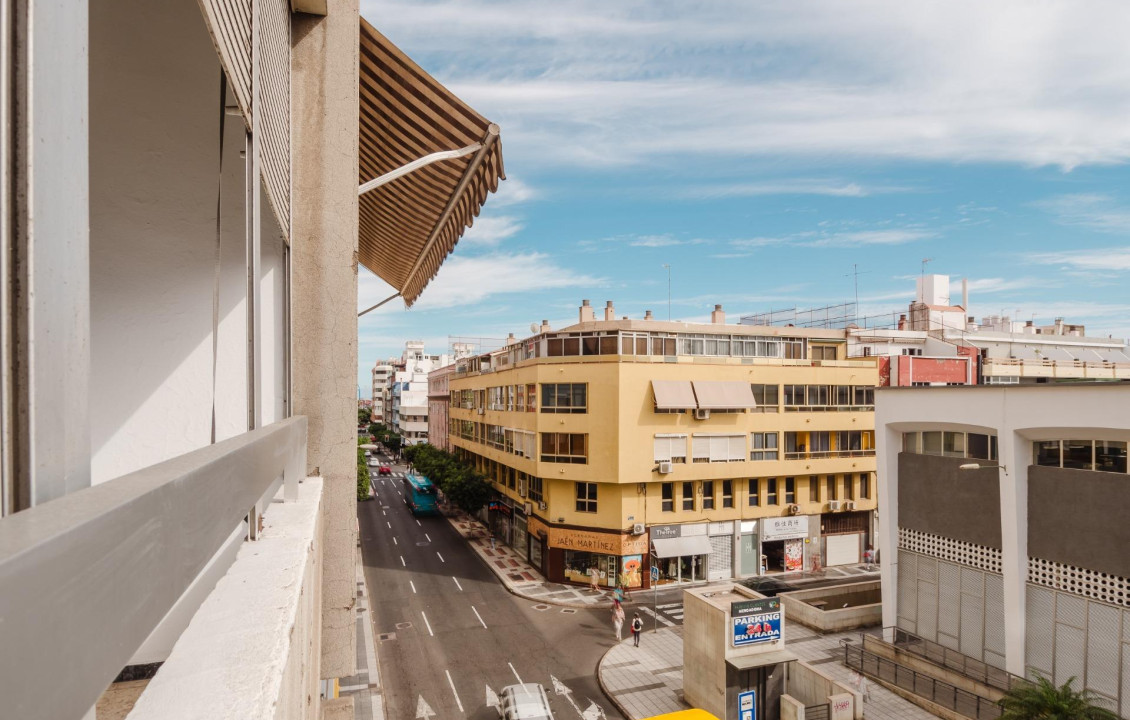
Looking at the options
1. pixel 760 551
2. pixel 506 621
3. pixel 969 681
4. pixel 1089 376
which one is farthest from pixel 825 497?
pixel 1089 376

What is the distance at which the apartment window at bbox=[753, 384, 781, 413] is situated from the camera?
3322cm

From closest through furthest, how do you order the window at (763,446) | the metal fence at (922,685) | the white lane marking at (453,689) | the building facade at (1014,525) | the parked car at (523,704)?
the building facade at (1014,525), the parked car at (523,704), the metal fence at (922,685), the white lane marking at (453,689), the window at (763,446)

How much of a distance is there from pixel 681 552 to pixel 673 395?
7.34 metres

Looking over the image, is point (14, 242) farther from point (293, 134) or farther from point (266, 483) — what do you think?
point (293, 134)

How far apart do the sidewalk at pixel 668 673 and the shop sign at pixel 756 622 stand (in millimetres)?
3099

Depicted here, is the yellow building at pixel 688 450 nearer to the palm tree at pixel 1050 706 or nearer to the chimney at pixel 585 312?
the chimney at pixel 585 312

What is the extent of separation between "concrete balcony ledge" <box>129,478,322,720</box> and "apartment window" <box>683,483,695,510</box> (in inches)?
1206

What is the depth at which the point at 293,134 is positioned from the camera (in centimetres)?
520

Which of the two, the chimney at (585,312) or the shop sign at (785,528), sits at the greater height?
the chimney at (585,312)

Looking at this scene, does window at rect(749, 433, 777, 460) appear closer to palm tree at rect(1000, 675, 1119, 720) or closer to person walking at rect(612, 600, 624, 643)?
person walking at rect(612, 600, 624, 643)

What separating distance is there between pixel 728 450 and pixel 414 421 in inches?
2634

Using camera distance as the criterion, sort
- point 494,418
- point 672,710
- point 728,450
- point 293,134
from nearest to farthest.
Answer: point 293,134, point 672,710, point 728,450, point 494,418

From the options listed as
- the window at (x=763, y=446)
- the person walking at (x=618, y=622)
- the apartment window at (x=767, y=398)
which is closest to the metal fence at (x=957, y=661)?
the person walking at (x=618, y=622)

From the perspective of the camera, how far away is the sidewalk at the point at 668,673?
19.1m
